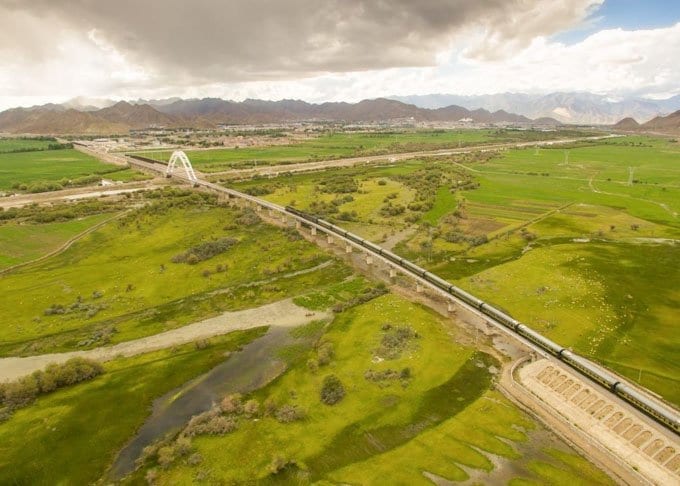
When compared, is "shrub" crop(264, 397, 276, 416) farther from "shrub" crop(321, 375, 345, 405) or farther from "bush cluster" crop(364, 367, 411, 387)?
"bush cluster" crop(364, 367, 411, 387)

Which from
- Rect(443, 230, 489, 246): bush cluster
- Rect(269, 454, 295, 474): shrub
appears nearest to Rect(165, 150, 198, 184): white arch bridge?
Rect(443, 230, 489, 246): bush cluster

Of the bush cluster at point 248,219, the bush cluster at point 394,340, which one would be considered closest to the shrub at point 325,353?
the bush cluster at point 394,340

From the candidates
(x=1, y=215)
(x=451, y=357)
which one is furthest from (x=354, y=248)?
(x=1, y=215)

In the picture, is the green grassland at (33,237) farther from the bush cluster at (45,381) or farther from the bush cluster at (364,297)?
the bush cluster at (364,297)

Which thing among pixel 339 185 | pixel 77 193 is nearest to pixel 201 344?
pixel 339 185

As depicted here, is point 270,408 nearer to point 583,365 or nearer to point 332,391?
point 332,391

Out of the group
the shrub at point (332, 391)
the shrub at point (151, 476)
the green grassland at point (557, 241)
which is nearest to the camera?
the shrub at point (151, 476)

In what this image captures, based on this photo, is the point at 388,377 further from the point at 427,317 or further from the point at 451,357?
the point at 427,317
